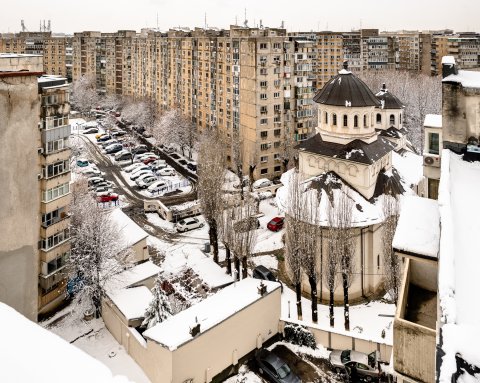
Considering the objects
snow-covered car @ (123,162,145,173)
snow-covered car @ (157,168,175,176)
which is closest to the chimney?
snow-covered car @ (157,168,175,176)

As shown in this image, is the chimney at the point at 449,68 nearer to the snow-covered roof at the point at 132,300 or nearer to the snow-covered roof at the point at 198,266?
the snow-covered roof at the point at 132,300

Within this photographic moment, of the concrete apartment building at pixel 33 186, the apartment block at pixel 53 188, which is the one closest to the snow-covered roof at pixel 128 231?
the apartment block at pixel 53 188

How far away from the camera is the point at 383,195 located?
86.3ft

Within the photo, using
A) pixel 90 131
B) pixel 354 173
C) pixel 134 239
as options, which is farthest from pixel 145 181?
pixel 90 131

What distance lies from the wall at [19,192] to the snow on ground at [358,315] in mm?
11565

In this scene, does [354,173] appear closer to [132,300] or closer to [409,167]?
[409,167]

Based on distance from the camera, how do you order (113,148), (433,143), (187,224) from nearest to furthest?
(433,143) < (187,224) < (113,148)

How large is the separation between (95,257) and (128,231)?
572cm

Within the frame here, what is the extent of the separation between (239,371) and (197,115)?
4366 cm

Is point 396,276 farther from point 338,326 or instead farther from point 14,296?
point 14,296

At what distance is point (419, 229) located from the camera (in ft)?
30.4

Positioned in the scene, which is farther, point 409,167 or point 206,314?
point 409,167

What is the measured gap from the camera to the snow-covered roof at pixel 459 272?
4820 mm

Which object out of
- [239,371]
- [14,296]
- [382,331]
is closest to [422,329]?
[239,371]
